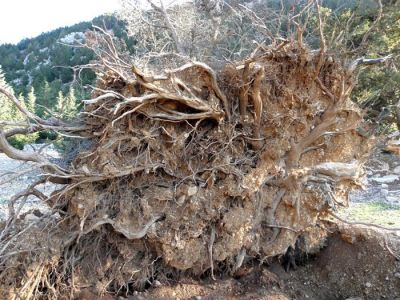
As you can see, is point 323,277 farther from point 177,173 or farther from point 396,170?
point 396,170

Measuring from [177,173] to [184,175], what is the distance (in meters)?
0.09

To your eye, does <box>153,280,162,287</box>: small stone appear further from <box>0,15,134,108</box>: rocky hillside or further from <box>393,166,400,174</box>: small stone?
<box>0,15,134,108</box>: rocky hillside

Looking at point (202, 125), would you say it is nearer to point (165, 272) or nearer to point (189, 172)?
point (189, 172)

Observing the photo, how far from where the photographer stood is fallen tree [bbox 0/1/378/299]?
446cm

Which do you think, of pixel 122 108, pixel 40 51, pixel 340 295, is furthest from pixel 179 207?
pixel 40 51

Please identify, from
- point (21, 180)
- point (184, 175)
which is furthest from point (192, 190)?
point (21, 180)

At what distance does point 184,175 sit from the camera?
478cm

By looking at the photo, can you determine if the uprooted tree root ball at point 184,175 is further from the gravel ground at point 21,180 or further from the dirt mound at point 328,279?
the gravel ground at point 21,180

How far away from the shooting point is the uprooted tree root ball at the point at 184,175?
447cm

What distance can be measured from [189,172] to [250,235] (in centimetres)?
121

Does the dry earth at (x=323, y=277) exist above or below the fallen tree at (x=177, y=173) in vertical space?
below

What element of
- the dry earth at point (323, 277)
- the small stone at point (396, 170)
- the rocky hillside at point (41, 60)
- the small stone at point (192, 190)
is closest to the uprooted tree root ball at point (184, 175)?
the small stone at point (192, 190)

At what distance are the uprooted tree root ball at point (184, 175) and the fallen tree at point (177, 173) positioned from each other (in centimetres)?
1

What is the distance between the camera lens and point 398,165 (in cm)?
1423
